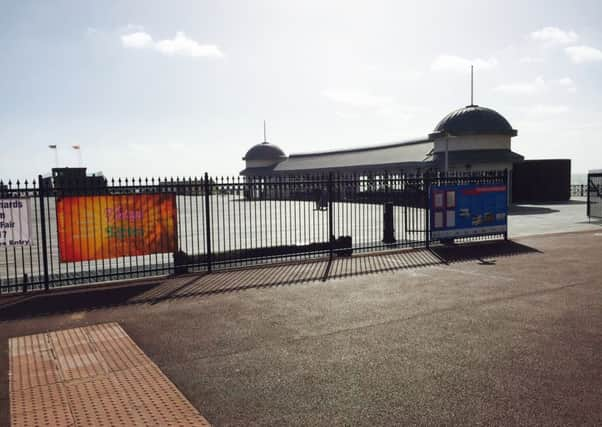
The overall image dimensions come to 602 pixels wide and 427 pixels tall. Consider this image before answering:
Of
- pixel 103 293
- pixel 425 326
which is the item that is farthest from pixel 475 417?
pixel 103 293

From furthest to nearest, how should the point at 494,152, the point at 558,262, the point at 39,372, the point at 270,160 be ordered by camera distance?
the point at 270,160, the point at 494,152, the point at 558,262, the point at 39,372

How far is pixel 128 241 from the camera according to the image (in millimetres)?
10789

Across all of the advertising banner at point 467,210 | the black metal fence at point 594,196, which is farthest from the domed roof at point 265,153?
the advertising banner at point 467,210

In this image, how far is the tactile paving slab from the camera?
15.0ft

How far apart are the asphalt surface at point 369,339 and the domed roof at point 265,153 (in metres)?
59.1

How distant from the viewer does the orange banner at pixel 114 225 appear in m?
10.2

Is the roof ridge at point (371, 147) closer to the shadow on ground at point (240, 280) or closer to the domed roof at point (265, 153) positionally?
the domed roof at point (265, 153)

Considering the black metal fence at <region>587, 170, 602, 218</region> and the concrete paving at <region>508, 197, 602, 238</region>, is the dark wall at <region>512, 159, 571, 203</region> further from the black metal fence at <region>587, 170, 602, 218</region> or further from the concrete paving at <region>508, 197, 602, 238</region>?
the black metal fence at <region>587, 170, 602, 218</region>

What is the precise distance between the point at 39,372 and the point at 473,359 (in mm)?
5346

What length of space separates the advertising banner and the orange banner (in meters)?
8.12

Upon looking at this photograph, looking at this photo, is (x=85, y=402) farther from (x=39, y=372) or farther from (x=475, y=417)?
(x=475, y=417)

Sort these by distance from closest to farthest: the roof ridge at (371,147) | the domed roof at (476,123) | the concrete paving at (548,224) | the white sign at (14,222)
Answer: the white sign at (14,222) → the concrete paving at (548,224) → the domed roof at (476,123) → the roof ridge at (371,147)

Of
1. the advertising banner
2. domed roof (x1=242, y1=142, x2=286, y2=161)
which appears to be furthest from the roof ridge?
the advertising banner

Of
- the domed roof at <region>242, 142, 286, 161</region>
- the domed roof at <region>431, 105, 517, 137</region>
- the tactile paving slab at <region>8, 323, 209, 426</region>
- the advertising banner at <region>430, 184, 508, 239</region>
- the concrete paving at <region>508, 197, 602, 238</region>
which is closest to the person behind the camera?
the tactile paving slab at <region>8, 323, 209, 426</region>
